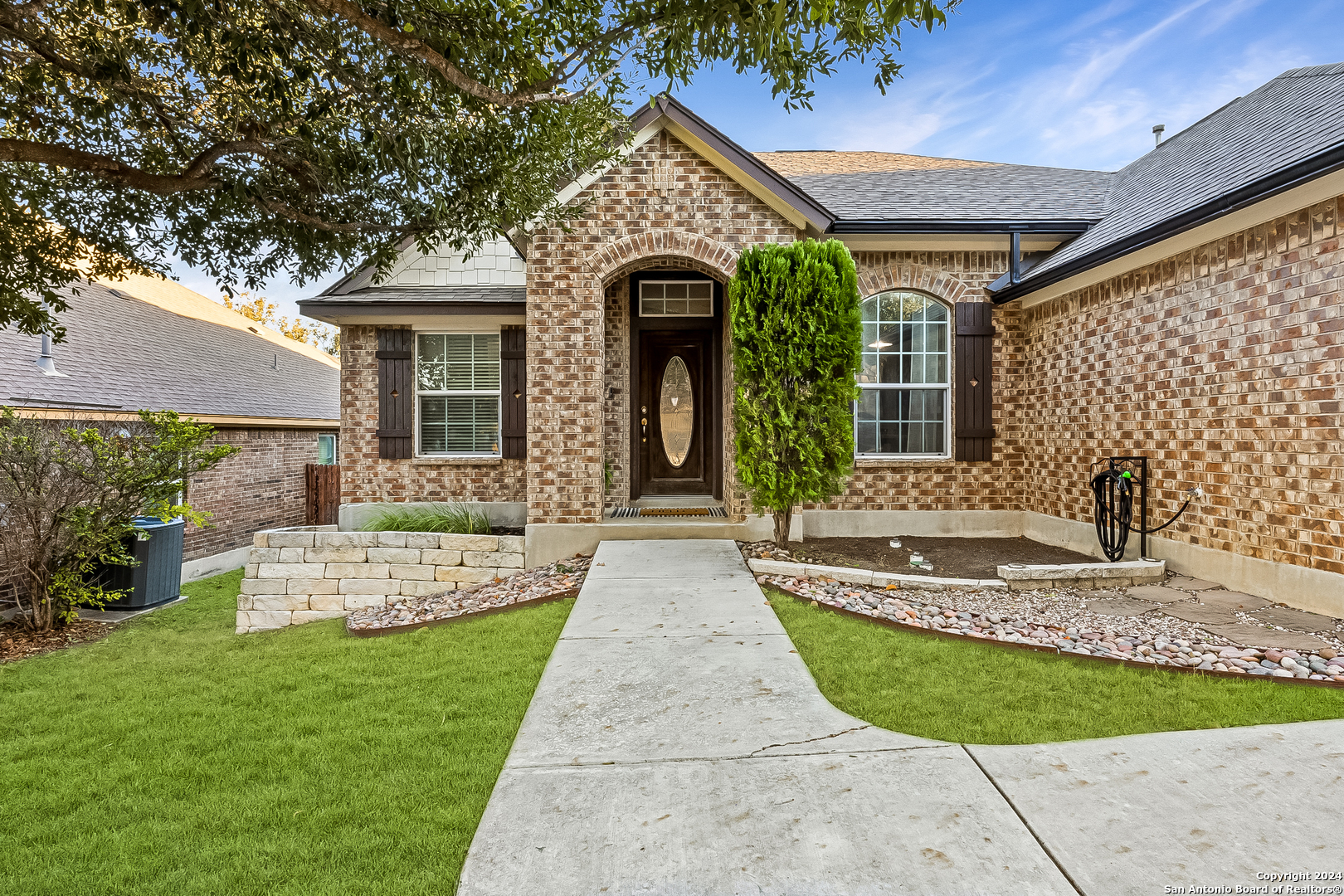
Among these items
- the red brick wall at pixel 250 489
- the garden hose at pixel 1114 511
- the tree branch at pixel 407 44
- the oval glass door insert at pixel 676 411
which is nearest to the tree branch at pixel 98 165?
the tree branch at pixel 407 44

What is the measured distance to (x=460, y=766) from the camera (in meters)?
2.70

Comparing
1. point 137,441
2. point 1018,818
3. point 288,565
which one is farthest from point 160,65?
point 1018,818

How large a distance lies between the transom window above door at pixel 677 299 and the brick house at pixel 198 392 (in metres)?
6.38

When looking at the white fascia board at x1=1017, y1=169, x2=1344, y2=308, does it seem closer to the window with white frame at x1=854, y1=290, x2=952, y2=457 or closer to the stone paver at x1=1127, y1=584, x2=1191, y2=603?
the window with white frame at x1=854, y1=290, x2=952, y2=457

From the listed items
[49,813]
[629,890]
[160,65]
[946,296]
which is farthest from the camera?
[946,296]

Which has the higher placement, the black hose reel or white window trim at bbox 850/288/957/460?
white window trim at bbox 850/288/957/460

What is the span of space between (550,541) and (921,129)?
15727mm

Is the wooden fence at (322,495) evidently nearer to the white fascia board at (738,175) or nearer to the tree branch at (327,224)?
the tree branch at (327,224)

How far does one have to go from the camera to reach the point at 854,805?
2240 millimetres

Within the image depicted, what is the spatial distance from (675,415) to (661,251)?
114 inches

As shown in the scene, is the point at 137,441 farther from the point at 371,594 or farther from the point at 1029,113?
the point at 1029,113

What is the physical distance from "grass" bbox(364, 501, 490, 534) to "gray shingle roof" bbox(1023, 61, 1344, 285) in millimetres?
7577

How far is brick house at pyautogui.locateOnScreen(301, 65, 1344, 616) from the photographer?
4.89m

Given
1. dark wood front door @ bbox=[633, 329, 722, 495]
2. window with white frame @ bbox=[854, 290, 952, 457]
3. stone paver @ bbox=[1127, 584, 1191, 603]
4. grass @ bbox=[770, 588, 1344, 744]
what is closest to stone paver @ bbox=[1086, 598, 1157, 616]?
stone paver @ bbox=[1127, 584, 1191, 603]
